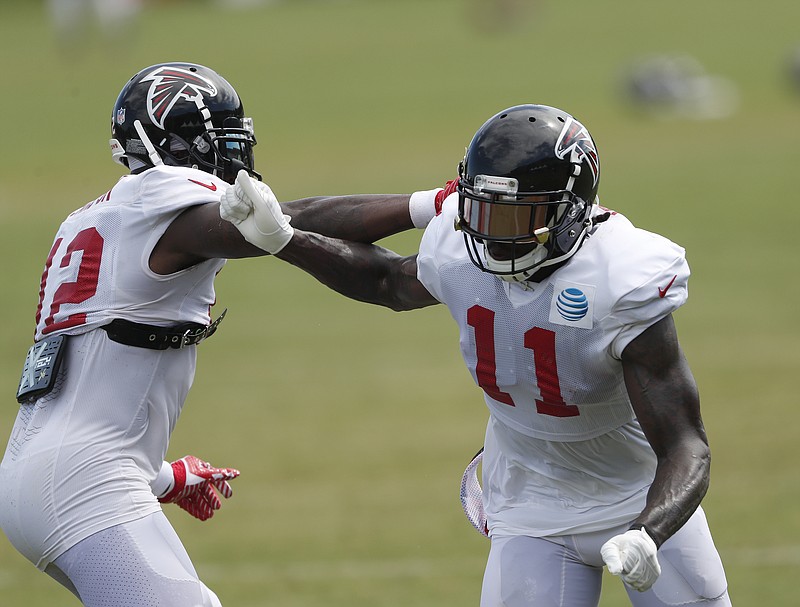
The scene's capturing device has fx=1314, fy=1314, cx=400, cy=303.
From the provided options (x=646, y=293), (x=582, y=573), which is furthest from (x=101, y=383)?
(x=646, y=293)

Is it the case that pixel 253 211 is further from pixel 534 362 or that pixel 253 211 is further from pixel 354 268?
pixel 534 362

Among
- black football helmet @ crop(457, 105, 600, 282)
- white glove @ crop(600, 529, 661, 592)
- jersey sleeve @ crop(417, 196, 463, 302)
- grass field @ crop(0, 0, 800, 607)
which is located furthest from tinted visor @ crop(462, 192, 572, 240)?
grass field @ crop(0, 0, 800, 607)

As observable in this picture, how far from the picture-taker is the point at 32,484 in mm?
4977

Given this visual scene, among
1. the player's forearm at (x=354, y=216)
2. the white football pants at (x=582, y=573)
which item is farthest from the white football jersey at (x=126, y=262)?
the white football pants at (x=582, y=573)

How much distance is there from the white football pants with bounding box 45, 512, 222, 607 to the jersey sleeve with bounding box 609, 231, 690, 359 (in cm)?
179

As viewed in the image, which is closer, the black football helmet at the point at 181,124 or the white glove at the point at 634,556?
the white glove at the point at 634,556

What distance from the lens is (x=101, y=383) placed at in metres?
5.05

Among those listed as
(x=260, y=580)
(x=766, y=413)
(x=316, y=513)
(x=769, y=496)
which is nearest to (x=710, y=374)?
(x=766, y=413)

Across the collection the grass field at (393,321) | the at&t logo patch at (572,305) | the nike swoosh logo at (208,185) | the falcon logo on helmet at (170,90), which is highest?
the falcon logo on helmet at (170,90)

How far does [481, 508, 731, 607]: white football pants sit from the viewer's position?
4746mm

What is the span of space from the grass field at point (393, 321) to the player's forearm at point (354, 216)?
9.76 ft

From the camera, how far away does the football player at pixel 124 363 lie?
4.88 meters

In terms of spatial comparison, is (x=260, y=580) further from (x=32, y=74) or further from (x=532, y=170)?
(x=32, y=74)

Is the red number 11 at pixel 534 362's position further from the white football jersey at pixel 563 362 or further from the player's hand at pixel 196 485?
the player's hand at pixel 196 485
